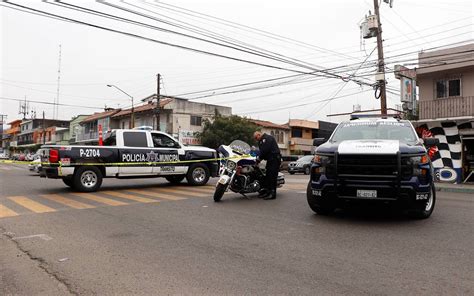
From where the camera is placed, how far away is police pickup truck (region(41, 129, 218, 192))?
11.5 meters

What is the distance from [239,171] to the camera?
31.9ft

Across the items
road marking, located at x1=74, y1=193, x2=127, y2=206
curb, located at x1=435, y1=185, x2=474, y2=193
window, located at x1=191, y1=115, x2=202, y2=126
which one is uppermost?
window, located at x1=191, y1=115, x2=202, y2=126

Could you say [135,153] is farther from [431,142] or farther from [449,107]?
[449,107]

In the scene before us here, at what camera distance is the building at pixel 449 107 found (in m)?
18.0

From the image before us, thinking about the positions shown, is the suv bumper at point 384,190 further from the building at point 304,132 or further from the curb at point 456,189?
the building at point 304,132

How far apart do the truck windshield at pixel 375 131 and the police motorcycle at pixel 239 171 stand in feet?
8.63

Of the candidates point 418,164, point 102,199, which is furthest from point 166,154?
point 418,164

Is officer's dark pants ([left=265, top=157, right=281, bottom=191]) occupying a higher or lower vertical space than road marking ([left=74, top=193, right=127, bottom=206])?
higher

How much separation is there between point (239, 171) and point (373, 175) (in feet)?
13.2

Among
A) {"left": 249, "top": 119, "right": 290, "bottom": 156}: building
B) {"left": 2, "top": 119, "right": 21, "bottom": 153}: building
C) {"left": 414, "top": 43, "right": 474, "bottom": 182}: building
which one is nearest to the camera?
{"left": 414, "top": 43, "right": 474, "bottom": 182}: building

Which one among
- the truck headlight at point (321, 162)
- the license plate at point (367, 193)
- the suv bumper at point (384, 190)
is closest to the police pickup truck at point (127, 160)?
the truck headlight at point (321, 162)

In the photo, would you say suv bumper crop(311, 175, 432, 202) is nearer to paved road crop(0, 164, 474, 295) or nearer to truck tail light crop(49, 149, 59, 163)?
paved road crop(0, 164, 474, 295)

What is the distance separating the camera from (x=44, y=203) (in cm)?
956

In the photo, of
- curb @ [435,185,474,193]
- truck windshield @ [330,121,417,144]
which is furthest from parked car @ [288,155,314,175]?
truck windshield @ [330,121,417,144]
